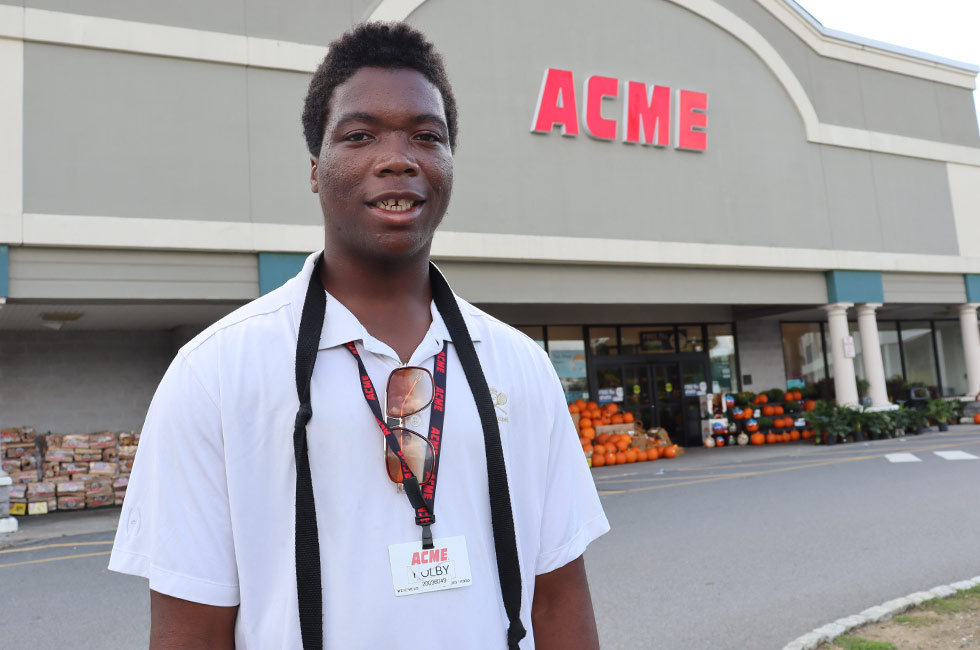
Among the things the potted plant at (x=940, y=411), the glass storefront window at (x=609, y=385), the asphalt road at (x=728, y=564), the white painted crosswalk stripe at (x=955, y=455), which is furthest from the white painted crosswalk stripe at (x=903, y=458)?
the glass storefront window at (x=609, y=385)

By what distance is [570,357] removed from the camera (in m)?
18.7

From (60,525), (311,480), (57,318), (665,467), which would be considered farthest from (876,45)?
(311,480)

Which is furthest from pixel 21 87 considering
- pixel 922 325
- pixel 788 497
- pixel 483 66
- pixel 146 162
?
pixel 922 325

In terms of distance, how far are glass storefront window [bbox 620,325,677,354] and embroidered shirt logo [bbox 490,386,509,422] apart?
59.2 feet

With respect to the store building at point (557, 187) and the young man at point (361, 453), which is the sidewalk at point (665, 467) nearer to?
the store building at point (557, 187)

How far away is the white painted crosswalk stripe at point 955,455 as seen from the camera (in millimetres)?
12865

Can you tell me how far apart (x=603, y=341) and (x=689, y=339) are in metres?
2.79

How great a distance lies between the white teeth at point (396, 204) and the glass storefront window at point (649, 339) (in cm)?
1815

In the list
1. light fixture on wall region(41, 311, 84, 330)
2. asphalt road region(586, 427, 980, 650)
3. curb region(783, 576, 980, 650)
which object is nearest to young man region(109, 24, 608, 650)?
curb region(783, 576, 980, 650)

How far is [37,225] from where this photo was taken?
10.0 metres

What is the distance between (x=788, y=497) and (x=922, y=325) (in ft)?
59.5

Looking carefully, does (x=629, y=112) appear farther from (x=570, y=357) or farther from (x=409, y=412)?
(x=409, y=412)

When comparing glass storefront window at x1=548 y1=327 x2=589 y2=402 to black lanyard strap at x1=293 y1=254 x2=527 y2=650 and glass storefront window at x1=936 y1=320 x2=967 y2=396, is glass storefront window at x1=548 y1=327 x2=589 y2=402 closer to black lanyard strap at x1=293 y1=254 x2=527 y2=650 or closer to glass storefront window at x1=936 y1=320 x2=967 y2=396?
glass storefront window at x1=936 y1=320 x2=967 y2=396

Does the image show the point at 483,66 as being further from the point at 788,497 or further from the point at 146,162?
the point at 788,497
